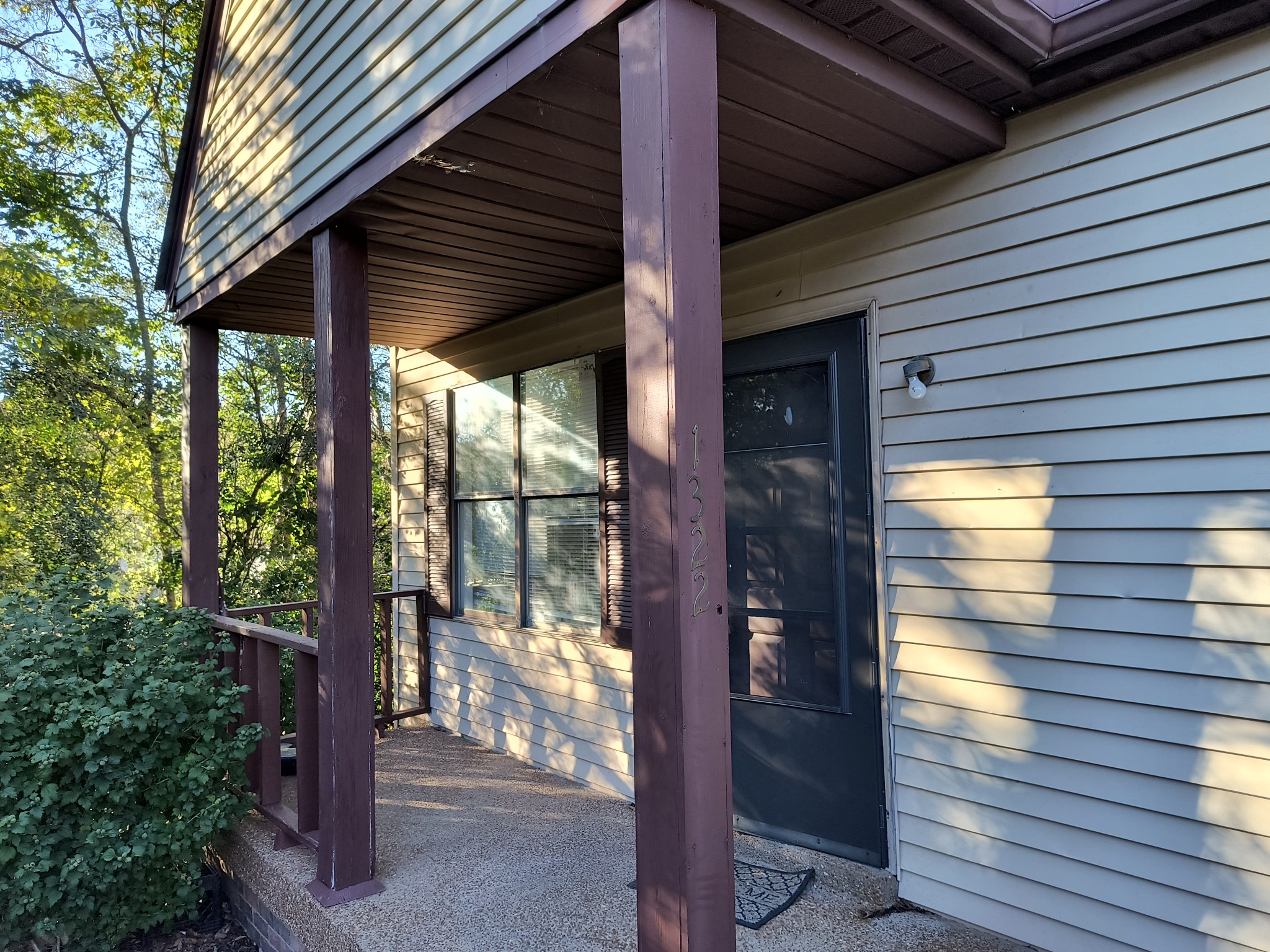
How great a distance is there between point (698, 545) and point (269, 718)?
9.15ft

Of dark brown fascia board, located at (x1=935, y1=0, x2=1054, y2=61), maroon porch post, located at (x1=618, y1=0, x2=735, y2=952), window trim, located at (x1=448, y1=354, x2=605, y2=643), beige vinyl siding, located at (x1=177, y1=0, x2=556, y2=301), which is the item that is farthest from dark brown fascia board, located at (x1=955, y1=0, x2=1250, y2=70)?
window trim, located at (x1=448, y1=354, x2=605, y2=643)

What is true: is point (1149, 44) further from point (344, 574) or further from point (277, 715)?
point (277, 715)

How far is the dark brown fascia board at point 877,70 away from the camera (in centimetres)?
171

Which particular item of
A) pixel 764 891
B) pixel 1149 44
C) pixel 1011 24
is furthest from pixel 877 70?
pixel 764 891

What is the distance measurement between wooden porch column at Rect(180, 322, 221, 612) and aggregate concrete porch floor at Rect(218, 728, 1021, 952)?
1394 millimetres

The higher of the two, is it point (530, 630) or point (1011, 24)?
point (1011, 24)

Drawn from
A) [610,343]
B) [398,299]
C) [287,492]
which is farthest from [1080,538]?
[287,492]

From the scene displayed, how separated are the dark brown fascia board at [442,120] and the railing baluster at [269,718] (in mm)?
1727

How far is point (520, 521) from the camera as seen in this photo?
457 cm

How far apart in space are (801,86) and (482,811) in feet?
10.7

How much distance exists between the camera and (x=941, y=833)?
2.60m

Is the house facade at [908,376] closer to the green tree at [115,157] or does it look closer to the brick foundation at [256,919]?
the brick foundation at [256,919]

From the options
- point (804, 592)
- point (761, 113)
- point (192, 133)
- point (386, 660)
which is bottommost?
point (386, 660)

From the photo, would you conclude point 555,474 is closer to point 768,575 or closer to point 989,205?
point 768,575
